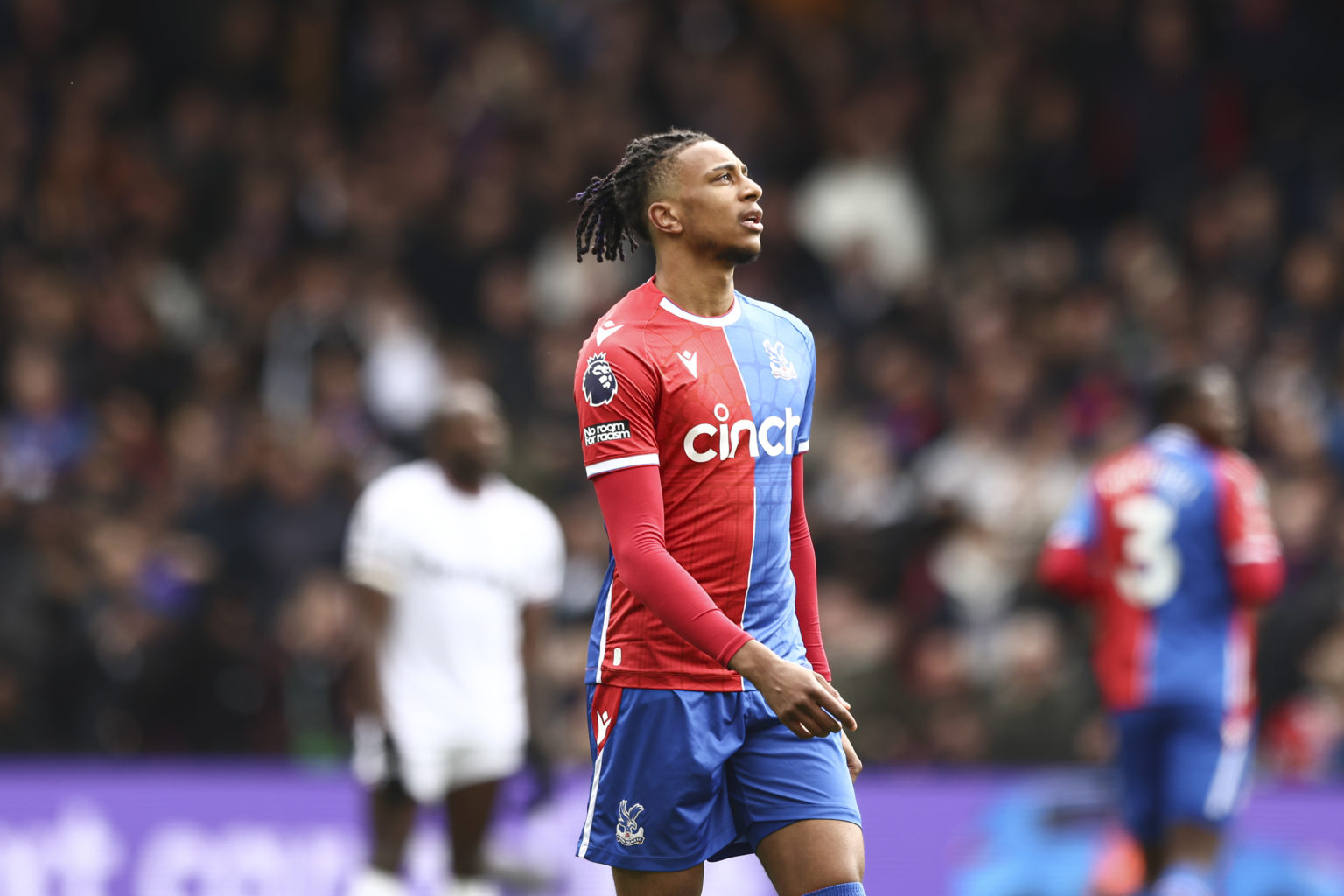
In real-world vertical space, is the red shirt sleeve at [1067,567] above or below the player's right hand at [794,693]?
above

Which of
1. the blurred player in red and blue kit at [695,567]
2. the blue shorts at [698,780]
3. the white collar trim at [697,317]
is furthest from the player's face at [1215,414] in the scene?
the blue shorts at [698,780]

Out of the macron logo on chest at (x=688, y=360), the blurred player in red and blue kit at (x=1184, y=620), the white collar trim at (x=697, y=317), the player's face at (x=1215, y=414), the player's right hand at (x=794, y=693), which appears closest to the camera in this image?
the player's right hand at (x=794, y=693)

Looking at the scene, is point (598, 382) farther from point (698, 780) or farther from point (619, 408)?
point (698, 780)

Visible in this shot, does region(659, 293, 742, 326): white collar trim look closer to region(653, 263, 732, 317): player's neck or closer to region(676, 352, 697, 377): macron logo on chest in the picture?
region(653, 263, 732, 317): player's neck

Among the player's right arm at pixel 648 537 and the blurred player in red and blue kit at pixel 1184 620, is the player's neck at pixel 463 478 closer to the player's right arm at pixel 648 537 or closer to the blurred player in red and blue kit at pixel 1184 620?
the blurred player in red and blue kit at pixel 1184 620

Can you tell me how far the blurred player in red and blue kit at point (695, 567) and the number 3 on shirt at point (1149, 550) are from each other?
12.0ft

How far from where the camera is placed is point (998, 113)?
13.4 metres

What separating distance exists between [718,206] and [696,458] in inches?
24.0

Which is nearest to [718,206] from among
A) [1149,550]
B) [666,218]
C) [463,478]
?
[666,218]

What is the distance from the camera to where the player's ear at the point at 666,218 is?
4609 millimetres

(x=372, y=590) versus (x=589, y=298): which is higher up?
(x=589, y=298)

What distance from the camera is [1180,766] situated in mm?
7895

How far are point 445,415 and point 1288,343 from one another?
5.72 metres

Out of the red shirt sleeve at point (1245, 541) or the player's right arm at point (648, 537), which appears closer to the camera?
the player's right arm at point (648, 537)
